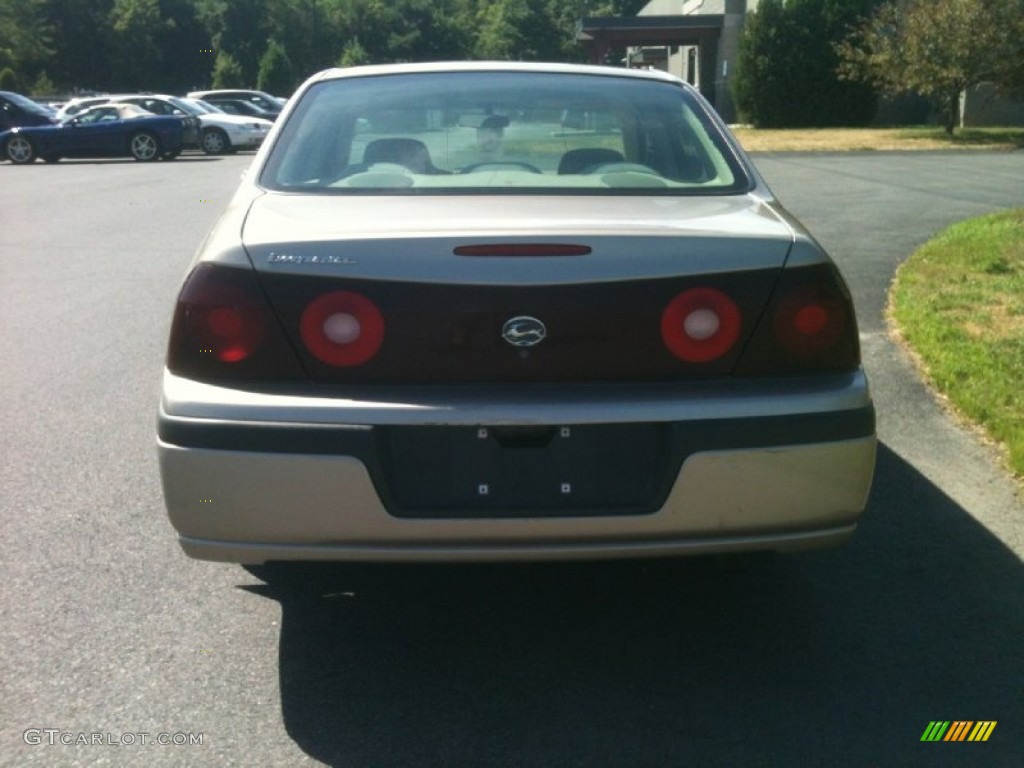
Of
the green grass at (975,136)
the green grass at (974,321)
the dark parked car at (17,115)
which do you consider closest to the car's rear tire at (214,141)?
the dark parked car at (17,115)

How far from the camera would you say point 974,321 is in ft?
26.2

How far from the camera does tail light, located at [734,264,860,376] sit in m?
3.48

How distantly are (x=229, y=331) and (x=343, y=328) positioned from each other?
0.99 ft

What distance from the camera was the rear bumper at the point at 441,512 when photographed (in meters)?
3.30

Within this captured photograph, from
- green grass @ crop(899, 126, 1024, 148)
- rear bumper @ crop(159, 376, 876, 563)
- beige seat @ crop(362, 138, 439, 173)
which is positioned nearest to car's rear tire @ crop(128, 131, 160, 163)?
green grass @ crop(899, 126, 1024, 148)

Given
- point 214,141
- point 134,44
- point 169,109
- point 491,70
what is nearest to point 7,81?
point 134,44

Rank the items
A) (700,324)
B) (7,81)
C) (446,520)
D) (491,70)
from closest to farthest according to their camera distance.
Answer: (446,520), (700,324), (491,70), (7,81)

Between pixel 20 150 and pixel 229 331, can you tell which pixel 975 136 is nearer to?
pixel 20 150

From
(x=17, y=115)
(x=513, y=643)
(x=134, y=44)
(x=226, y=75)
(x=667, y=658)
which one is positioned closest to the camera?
(x=667, y=658)

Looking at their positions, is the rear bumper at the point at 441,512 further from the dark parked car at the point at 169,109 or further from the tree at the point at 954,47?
the dark parked car at the point at 169,109

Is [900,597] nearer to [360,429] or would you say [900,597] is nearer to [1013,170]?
[360,429]

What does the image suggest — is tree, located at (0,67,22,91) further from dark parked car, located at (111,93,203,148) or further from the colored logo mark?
the colored logo mark

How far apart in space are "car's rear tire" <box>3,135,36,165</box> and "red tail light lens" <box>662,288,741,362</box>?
94.9 feet

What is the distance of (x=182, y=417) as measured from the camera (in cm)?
338
